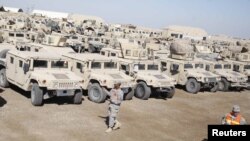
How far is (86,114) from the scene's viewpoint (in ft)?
40.4

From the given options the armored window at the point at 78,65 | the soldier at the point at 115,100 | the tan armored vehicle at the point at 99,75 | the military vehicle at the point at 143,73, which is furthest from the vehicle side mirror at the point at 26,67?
the military vehicle at the point at 143,73

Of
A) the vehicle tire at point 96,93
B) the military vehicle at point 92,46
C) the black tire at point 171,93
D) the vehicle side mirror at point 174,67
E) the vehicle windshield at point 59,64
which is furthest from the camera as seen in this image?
the military vehicle at point 92,46

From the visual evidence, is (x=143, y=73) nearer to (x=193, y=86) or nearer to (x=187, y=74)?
(x=187, y=74)

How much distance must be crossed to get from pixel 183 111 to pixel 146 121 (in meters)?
2.78

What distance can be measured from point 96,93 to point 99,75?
0.69 meters

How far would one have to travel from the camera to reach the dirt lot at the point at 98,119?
1012 cm

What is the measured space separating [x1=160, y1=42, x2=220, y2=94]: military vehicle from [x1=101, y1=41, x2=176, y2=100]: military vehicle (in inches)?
83.0

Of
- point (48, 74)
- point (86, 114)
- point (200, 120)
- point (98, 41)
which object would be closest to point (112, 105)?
point (86, 114)

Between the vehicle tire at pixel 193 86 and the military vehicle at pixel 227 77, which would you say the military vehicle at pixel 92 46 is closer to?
the military vehicle at pixel 227 77

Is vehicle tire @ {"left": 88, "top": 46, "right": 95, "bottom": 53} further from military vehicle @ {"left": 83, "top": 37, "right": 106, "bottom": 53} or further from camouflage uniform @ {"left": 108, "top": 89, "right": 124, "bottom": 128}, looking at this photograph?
camouflage uniform @ {"left": 108, "top": 89, "right": 124, "bottom": 128}

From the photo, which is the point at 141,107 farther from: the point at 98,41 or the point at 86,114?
the point at 98,41

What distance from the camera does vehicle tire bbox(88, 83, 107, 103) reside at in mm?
13890

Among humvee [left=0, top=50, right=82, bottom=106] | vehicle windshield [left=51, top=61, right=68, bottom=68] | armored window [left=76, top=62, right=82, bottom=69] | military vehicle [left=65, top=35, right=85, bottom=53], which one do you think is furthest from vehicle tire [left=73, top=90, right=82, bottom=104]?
military vehicle [left=65, top=35, right=85, bottom=53]

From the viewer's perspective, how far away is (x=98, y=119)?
1191 centimetres
